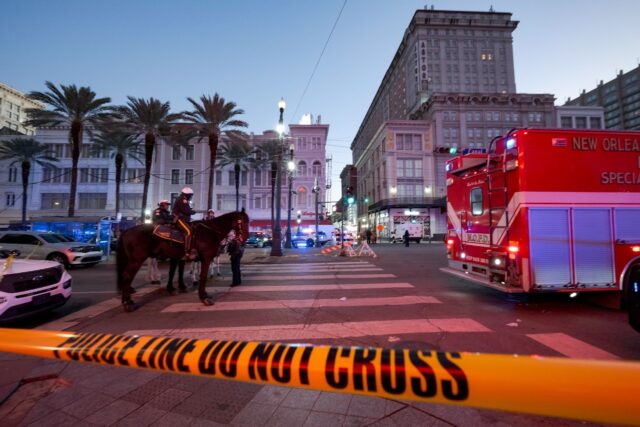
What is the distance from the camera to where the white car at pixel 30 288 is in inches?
186

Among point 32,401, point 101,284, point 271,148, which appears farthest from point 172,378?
point 271,148

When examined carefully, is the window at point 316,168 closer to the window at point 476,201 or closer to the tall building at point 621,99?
the window at point 476,201

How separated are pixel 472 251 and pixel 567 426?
5108mm

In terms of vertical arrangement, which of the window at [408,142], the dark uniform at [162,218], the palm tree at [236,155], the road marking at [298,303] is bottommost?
the road marking at [298,303]

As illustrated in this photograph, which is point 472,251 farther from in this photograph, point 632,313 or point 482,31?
point 482,31

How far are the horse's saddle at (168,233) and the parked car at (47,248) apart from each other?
8914 mm

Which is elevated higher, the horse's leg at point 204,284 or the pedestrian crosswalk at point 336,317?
the horse's leg at point 204,284

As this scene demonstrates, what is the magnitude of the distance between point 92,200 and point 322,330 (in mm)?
52521

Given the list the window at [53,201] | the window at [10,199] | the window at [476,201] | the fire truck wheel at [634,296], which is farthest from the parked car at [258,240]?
the window at [10,199]

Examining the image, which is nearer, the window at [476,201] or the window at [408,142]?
the window at [476,201]

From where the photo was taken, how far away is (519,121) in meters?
57.4

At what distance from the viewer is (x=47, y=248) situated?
1270cm

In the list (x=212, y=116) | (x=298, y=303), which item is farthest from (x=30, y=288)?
(x=212, y=116)

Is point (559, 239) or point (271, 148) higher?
point (271, 148)
